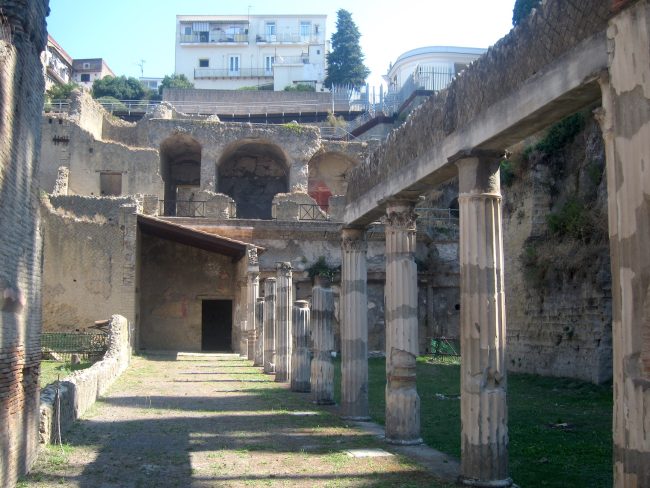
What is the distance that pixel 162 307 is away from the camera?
26.4m

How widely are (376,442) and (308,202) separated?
23257 mm

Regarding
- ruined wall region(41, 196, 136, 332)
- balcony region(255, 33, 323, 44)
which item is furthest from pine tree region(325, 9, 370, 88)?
ruined wall region(41, 196, 136, 332)

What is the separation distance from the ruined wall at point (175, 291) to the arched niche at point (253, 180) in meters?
10.5

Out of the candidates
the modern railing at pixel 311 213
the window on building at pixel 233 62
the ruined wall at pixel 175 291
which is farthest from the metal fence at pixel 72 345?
the window on building at pixel 233 62

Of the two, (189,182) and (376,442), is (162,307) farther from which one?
(376,442)

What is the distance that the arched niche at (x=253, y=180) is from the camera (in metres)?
37.4

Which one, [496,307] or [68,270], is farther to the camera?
[68,270]

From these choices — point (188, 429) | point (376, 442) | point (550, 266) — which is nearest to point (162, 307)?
point (550, 266)

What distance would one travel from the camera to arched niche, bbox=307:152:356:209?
123ft

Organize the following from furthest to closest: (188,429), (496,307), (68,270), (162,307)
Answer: (162,307) → (68,270) → (188,429) → (496,307)

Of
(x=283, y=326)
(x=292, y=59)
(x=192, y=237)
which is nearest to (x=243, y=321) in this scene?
(x=192, y=237)

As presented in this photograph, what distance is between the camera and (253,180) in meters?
38.1

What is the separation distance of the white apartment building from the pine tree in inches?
179

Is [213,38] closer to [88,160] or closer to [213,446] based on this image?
[88,160]
